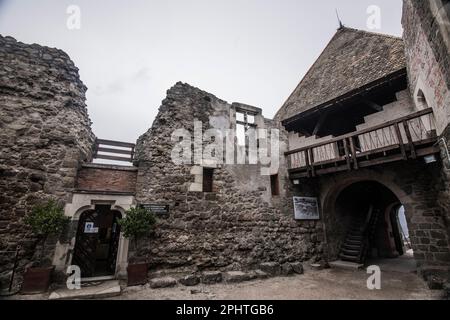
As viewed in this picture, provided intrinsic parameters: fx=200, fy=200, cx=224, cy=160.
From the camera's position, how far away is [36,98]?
17.2 ft

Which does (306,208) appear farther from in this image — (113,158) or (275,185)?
(113,158)

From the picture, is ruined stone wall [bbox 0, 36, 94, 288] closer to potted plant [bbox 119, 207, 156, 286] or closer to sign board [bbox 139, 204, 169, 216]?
potted plant [bbox 119, 207, 156, 286]

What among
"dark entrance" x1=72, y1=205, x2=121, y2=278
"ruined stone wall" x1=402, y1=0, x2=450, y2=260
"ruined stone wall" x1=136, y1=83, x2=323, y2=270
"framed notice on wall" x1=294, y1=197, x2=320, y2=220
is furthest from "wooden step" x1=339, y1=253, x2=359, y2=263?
"dark entrance" x1=72, y1=205, x2=121, y2=278

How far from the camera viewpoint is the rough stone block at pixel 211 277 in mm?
5085

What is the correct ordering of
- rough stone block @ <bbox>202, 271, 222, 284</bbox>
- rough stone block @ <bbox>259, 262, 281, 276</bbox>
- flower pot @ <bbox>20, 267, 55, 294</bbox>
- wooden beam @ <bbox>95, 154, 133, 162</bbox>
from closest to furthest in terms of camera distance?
flower pot @ <bbox>20, 267, 55, 294</bbox>
rough stone block @ <bbox>202, 271, 222, 284</bbox>
rough stone block @ <bbox>259, 262, 281, 276</bbox>
wooden beam @ <bbox>95, 154, 133, 162</bbox>

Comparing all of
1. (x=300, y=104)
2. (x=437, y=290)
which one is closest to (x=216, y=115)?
(x=300, y=104)

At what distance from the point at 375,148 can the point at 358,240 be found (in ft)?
13.4

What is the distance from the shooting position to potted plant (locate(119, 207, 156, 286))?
15.4 ft

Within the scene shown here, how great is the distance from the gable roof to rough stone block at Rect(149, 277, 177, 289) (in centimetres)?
753

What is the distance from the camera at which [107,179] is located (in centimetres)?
550

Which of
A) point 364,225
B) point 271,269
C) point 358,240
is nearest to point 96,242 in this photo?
point 271,269

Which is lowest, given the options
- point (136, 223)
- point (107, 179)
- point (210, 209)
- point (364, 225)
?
point (364, 225)

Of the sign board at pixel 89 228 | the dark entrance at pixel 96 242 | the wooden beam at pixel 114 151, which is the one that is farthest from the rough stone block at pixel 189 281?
the wooden beam at pixel 114 151

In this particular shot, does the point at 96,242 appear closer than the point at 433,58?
No
